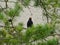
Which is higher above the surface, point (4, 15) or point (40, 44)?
point (4, 15)

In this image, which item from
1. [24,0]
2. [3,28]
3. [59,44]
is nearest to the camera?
[59,44]

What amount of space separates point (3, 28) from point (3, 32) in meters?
0.04

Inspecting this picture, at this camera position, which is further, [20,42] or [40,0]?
[40,0]

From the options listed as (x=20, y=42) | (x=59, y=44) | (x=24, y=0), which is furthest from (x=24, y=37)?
(x=24, y=0)

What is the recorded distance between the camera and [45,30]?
1.23 m

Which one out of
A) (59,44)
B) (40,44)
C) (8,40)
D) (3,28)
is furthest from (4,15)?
(59,44)

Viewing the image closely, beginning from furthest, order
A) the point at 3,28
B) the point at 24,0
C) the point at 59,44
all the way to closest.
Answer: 1. the point at 24,0
2. the point at 3,28
3. the point at 59,44

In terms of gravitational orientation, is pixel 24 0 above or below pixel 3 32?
above

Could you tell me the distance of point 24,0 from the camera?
5.33 feet

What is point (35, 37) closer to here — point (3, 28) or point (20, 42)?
point (20, 42)

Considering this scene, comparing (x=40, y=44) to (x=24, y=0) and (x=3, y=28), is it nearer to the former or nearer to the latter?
(x=3, y=28)

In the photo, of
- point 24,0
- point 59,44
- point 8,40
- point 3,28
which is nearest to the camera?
point 59,44

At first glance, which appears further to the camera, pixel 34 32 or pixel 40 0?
pixel 40 0

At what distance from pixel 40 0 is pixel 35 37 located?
296mm
